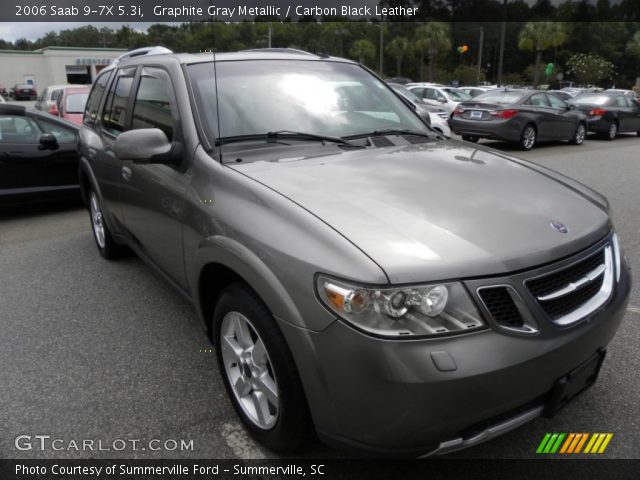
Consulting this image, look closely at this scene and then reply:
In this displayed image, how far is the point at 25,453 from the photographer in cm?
247

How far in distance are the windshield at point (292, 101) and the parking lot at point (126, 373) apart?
1.42 meters

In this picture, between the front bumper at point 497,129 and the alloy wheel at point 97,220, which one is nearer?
the alloy wheel at point 97,220

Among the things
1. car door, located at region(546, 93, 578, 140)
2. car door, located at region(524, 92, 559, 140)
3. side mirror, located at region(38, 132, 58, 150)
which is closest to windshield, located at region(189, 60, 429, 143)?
side mirror, located at region(38, 132, 58, 150)

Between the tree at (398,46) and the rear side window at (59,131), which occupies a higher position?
the tree at (398,46)

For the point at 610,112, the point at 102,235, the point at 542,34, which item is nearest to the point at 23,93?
the point at 610,112

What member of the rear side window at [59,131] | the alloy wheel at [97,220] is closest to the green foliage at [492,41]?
the rear side window at [59,131]

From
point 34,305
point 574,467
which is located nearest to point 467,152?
point 574,467

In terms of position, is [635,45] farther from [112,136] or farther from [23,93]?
[112,136]

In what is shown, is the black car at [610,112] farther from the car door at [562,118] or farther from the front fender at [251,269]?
the front fender at [251,269]

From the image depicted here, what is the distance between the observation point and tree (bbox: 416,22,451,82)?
73537 millimetres

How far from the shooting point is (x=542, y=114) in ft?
44.5

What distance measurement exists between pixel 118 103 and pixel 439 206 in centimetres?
297

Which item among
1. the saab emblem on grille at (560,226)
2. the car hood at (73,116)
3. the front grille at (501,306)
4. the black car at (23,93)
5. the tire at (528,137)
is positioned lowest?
the black car at (23,93)

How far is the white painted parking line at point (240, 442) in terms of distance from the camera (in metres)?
2.41
